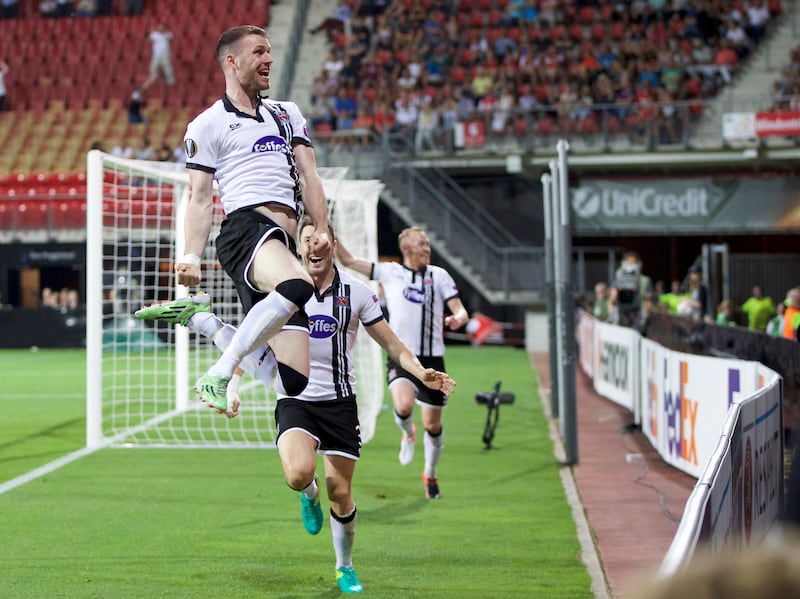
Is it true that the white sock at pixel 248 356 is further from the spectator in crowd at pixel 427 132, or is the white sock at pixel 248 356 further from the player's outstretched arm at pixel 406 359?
the spectator in crowd at pixel 427 132

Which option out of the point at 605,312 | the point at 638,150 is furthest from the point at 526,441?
the point at 638,150

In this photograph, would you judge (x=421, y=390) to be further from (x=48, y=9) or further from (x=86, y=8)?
(x=48, y=9)

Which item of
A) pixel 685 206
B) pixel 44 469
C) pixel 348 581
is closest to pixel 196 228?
pixel 348 581

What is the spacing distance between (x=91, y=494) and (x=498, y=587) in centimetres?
416

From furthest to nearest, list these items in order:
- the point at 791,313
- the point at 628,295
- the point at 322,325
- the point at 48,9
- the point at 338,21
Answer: the point at 48,9 < the point at 338,21 < the point at 628,295 < the point at 791,313 < the point at 322,325

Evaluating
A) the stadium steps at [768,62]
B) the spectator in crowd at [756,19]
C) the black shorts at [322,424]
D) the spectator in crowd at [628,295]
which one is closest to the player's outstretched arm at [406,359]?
the black shorts at [322,424]

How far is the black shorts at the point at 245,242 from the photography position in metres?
5.61

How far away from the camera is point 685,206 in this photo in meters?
27.1

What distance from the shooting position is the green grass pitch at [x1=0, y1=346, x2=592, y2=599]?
625 cm

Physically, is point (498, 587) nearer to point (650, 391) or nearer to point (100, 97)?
point (650, 391)

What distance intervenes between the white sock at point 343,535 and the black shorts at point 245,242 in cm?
100

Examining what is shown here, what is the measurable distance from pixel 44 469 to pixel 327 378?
532cm

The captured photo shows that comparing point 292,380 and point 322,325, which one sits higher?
point 322,325

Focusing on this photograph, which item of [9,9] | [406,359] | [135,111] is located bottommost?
[406,359]
